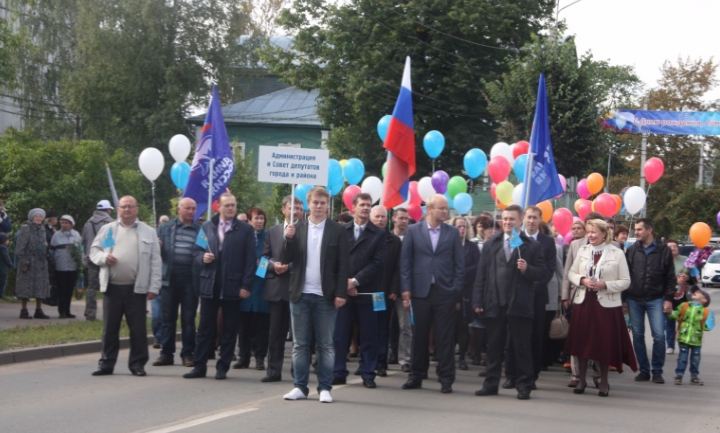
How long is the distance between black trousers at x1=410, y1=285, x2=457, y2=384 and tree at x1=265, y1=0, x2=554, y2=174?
27.6 m

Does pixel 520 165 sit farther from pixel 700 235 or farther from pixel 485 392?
pixel 485 392

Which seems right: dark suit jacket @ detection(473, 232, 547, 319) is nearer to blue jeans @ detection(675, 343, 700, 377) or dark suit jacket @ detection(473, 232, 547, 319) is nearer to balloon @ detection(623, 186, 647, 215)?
blue jeans @ detection(675, 343, 700, 377)

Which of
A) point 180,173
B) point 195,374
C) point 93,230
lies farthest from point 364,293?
point 180,173

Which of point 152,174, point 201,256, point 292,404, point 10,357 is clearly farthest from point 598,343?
point 152,174

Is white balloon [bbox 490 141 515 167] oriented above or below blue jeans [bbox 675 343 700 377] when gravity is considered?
above

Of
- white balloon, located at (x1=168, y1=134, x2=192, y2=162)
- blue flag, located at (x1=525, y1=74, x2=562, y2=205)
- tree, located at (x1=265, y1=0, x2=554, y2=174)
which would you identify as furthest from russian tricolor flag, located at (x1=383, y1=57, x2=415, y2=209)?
tree, located at (x1=265, y1=0, x2=554, y2=174)

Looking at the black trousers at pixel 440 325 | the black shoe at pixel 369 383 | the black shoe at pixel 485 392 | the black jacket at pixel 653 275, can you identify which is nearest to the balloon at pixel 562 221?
the black jacket at pixel 653 275

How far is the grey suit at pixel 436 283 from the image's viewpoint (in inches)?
456

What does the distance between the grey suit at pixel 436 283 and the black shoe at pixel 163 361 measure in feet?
10.5

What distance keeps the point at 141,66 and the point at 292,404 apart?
46.3 m

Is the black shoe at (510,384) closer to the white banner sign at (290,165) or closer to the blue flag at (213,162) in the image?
the white banner sign at (290,165)

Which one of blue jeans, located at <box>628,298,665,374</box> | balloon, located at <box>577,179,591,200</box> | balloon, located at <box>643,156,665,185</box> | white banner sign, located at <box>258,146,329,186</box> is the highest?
balloon, located at <box>643,156,665,185</box>

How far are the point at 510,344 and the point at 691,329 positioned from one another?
290 centimetres

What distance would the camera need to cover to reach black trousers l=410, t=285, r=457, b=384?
1155cm
